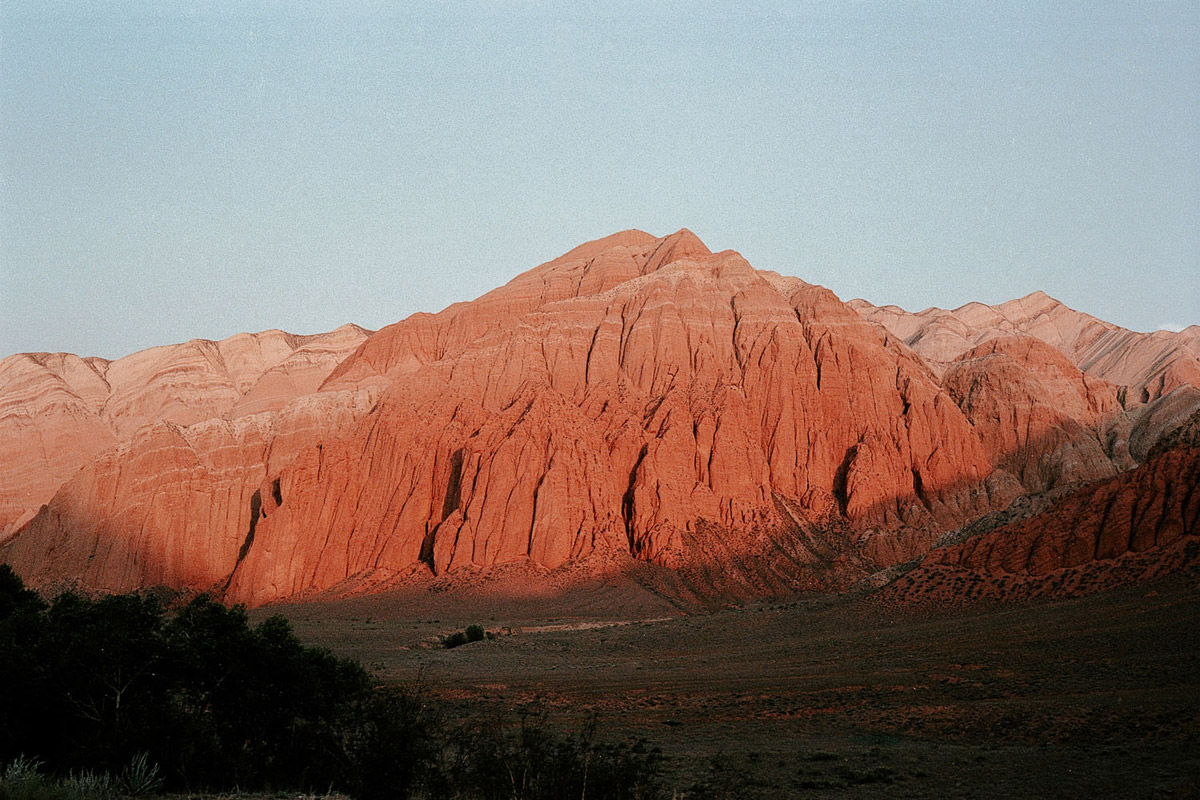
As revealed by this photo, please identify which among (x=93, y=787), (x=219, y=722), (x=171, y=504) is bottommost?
(x=219, y=722)

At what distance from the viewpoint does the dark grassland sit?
78.4 feet

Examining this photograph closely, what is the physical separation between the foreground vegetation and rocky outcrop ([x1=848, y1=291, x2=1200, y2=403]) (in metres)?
107

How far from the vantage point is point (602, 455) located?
8144cm

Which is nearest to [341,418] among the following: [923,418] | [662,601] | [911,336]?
[662,601]

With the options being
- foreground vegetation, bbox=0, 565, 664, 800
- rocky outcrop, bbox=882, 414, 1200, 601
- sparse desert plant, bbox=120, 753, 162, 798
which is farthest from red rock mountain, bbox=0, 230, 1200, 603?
sparse desert plant, bbox=120, 753, 162, 798

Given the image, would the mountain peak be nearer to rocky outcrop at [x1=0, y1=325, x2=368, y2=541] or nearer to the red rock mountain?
the red rock mountain

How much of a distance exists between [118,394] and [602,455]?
67.4 metres

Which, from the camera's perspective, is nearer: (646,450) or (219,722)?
(219,722)

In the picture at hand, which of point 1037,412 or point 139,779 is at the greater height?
point 1037,412

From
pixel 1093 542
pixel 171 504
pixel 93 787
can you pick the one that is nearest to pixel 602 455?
pixel 171 504

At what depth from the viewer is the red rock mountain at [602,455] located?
77.6 m

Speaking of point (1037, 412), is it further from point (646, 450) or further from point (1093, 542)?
point (1093, 542)

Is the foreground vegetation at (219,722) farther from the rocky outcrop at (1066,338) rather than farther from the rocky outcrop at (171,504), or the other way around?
the rocky outcrop at (1066,338)

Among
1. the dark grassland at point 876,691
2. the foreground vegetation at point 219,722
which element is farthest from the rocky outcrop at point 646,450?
the foreground vegetation at point 219,722
